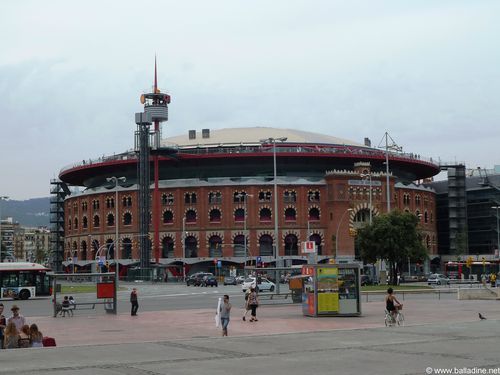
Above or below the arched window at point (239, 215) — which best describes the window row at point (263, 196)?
above

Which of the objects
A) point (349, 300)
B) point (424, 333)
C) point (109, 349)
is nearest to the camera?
point (109, 349)

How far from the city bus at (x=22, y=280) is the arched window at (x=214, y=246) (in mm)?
53679

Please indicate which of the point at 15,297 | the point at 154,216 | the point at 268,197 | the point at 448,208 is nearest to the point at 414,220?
the point at 15,297

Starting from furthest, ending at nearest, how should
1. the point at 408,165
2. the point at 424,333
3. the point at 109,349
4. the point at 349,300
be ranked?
the point at 408,165 → the point at 349,300 → the point at 424,333 → the point at 109,349

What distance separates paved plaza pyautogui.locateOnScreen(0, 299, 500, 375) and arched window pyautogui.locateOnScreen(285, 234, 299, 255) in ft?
268

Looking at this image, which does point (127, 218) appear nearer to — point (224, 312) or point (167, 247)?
point (167, 247)

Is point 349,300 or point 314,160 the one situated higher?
point 314,160

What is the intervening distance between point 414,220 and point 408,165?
183 feet

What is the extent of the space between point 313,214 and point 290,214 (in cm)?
348

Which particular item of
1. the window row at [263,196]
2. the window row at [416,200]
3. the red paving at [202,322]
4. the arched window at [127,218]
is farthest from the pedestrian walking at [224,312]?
the window row at [416,200]

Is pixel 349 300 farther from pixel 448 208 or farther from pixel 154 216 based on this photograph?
pixel 448 208

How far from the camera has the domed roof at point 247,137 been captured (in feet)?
403

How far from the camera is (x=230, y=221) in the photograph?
379 feet

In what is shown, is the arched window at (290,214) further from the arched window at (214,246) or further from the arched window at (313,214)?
Answer: the arched window at (214,246)
